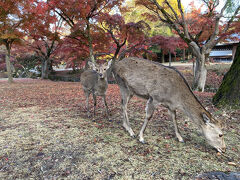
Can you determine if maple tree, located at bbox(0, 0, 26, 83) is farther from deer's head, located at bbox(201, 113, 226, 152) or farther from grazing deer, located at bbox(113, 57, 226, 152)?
deer's head, located at bbox(201, 113, 226, 152)

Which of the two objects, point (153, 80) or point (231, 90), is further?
point (231, 90)

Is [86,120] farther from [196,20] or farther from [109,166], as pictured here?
[196,20]

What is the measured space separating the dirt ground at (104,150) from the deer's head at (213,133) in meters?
0.15

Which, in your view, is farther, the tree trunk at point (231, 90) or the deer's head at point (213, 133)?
the tree trunk at point (231, 90)

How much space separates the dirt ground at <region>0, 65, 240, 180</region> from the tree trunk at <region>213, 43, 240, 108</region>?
0.31 metres

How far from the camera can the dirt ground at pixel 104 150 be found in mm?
2539

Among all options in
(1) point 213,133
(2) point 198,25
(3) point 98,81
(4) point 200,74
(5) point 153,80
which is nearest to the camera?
(1) point 213,133

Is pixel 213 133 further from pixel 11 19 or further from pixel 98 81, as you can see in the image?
pixel 11 19

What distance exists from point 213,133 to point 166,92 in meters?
1.09

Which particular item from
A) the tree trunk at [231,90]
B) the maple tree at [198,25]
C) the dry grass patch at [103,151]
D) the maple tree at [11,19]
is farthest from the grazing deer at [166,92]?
the maple tree at [11,19]

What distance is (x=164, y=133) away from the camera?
3.91 m

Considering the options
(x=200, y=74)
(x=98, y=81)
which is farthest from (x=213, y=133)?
(x=200, y=74)

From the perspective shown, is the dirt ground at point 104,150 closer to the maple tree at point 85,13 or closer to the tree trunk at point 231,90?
the tree trunk at point 231,90

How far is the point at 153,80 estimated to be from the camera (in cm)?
353
